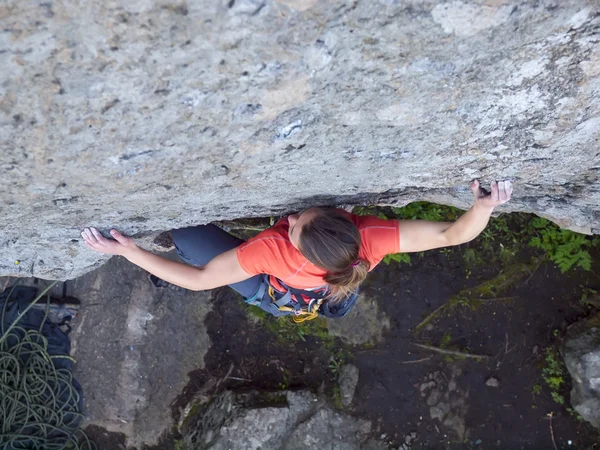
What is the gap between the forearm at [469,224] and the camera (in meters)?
1.99

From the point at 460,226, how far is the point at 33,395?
120 inches

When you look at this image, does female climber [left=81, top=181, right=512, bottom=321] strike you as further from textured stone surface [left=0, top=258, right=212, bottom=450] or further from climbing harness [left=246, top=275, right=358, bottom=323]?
textured stone surface [left=0, top=258, right=212, bottom=450]

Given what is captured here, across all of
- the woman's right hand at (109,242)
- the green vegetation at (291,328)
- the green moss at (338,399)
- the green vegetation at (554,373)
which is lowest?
the green vegetation at (554,373)

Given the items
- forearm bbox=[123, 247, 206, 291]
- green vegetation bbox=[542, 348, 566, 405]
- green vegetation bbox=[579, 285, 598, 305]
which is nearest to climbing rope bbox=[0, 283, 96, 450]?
forearm bbox=[123, 247, 206, 291]

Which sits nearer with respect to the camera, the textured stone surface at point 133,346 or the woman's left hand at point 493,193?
the woman's left hand at point 493,193

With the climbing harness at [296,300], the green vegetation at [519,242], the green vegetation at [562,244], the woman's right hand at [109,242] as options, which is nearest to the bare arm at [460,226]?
the climbing harness at [296,300]

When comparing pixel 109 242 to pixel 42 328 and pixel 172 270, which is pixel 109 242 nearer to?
pixel 172 270

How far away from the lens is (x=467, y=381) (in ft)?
12.5

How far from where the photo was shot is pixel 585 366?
3568 millimetres

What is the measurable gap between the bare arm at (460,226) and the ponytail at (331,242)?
0.93ft

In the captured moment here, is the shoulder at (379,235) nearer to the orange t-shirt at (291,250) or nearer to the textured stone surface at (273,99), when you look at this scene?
the orange t-shirt at (291,250)

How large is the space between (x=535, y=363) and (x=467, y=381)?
0.52m

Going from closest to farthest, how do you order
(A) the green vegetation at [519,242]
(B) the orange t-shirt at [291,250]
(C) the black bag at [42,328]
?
(B) the orange t-shirt at [291,250]
(C) the black bag at [42,328]
(A) the green vegetation at [519,242]

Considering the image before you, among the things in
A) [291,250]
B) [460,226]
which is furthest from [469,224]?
[291,250]
